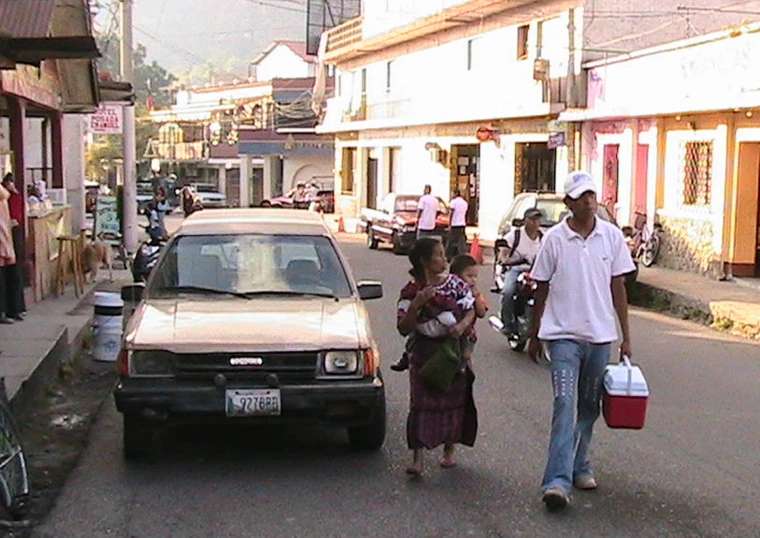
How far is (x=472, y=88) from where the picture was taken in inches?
1313

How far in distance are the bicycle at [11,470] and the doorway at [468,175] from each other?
2994 cm

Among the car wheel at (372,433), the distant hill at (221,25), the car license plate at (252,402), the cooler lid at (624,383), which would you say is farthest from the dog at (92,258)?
the distant hill at (221,25)

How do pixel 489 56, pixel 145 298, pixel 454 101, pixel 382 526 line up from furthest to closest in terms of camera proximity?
pixel 454 101 < pixel 489 56 < pixel 145 298 < pixel 382 526

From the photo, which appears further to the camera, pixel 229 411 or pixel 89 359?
pixel 89 359

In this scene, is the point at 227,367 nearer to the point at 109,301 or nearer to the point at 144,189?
the point at 109,301

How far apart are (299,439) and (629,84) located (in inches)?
686

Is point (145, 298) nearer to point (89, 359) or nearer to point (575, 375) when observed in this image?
point (575, 375)

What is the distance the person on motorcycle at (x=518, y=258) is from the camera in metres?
12.6

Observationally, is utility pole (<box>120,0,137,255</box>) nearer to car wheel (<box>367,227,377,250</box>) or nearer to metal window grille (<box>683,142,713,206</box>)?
car wheel (<box>367,227,377,250</box>)

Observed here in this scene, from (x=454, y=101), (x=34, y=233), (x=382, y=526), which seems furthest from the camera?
(x=454, y=101)

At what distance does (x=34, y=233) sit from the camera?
1602 centimetres

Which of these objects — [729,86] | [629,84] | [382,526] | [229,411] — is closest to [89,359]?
[229,411]

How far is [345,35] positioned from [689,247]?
1046 inches

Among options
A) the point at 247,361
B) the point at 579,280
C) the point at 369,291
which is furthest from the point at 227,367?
the point at 579,280
